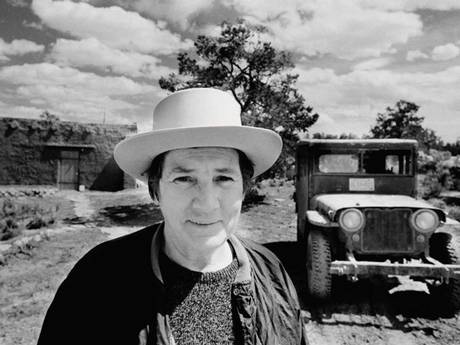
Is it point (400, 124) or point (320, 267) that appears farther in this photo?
point (400, 124)

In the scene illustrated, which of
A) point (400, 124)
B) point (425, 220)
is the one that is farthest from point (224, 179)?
point (400, 124)

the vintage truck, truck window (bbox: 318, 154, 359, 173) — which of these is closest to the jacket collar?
the vintage truck

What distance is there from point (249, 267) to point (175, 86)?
10.6m

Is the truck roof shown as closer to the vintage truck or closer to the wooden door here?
the vintage truck

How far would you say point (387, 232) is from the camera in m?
4.08

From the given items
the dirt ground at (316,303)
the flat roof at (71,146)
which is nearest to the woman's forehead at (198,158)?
the dirt ground at (316,303)

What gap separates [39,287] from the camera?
4762 millimetres

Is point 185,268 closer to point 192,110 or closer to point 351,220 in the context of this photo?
point 192,110

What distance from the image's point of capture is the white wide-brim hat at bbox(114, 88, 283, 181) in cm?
136

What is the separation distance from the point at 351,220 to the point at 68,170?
16703mm

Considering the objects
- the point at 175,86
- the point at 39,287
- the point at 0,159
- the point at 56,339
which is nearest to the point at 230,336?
the point at 56,339

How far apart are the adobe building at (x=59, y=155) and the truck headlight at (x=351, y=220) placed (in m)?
14.6

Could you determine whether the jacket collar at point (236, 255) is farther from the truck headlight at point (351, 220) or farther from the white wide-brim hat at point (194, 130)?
the truck headlight at point (351, 220)

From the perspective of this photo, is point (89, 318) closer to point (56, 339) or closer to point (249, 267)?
point (56, 339)
